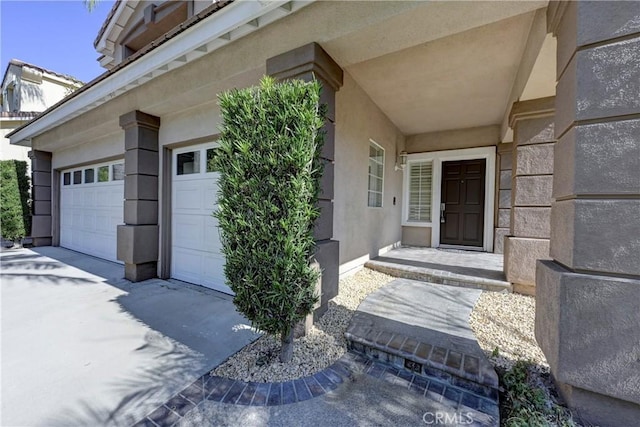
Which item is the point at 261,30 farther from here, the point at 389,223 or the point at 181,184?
the point at 389,223

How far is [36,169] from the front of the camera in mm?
7461

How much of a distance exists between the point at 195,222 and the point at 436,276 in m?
3.99

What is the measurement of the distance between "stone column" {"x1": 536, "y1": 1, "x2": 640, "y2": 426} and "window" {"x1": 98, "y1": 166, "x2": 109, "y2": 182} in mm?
7952

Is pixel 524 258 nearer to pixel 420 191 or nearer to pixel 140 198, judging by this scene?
pixel 420 191

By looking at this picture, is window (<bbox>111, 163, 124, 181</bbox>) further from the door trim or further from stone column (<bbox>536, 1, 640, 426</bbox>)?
stone column (<bbox>536, 1, 640, 426</bbox>)

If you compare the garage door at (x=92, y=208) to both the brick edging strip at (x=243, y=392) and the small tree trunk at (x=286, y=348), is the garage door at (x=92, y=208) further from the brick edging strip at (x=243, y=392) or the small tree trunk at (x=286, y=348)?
the small tree trunk at (x=286, y=348)

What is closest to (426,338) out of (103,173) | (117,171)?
(117,171)

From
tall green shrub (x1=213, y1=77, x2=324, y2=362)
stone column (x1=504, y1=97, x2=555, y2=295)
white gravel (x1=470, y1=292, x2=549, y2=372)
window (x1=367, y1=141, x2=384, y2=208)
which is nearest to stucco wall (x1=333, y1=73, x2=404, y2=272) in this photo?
window (x1=367, y1=141, x2=384, y2=208)

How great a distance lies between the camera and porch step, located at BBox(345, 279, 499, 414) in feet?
6.43

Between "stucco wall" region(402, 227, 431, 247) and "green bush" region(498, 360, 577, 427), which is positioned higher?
"stucco wall" region(402, 227, 431, 247)

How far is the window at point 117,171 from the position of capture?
5.82 metres

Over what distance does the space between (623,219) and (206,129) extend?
4.55 metres

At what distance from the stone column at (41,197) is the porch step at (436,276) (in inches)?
368

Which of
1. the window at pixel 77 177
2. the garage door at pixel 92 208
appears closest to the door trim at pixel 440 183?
the garage door at pixel 92 208
